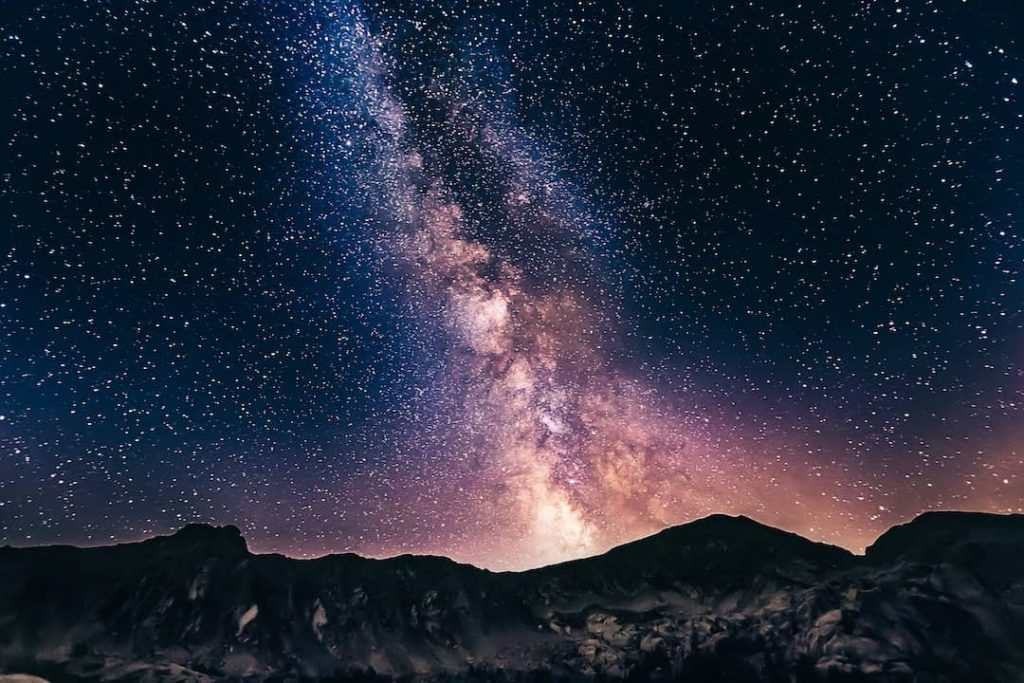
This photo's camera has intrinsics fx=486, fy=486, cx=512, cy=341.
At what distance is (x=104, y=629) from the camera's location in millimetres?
14125

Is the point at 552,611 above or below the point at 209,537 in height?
below

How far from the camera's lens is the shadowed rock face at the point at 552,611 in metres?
12.8

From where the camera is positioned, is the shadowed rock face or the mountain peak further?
the mountain peak

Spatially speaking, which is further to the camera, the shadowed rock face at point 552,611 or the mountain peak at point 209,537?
the mountain peak at point 209,537

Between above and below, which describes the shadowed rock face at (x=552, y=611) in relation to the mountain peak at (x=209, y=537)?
below

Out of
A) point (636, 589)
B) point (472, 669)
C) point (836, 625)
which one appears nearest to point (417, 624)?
point (472, 669)

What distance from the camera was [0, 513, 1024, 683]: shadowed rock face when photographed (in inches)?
503

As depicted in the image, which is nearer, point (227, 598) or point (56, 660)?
point (56, 660)

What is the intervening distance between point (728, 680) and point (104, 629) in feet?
60.7

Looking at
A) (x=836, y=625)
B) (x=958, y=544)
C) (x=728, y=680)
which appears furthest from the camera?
(x=728, y=680)

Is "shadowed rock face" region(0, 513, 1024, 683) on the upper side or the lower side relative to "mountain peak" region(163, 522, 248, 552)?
lower

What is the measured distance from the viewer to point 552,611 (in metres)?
15.8

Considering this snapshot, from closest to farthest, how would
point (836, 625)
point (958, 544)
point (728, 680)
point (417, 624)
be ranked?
point (958, 544) < point (836, 625) < point (728, 680) < point (417, 624)

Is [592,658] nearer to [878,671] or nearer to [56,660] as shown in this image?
[878,671]
